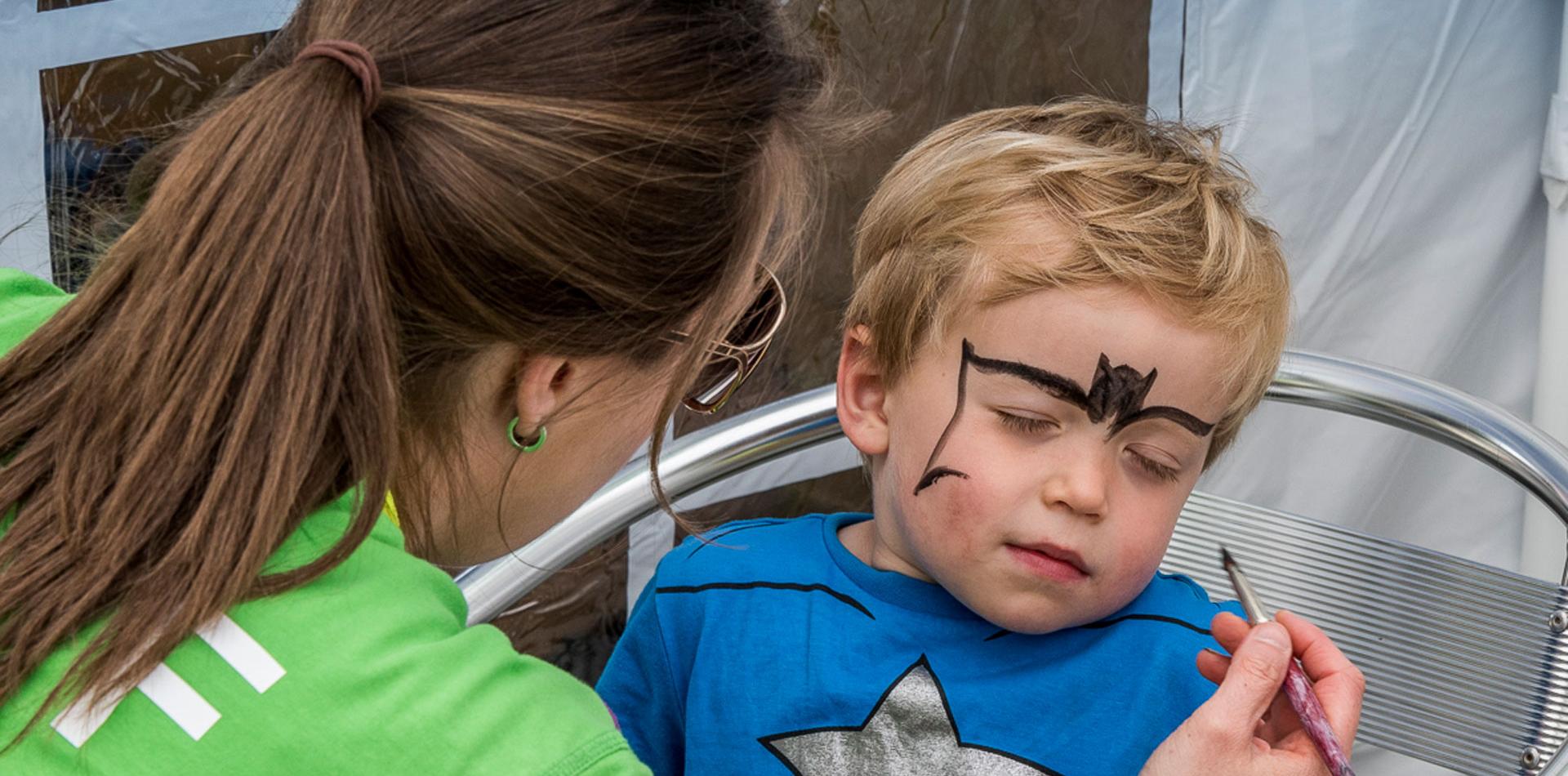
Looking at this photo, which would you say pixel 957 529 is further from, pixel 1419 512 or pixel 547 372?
pixel 1419 512

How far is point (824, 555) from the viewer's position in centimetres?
113

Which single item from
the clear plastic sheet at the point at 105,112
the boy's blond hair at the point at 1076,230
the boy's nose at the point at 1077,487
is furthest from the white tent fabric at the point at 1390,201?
the clear plastic sheet at the point at 105,112

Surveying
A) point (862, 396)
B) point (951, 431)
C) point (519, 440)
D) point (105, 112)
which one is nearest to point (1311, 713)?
point (951, 431)

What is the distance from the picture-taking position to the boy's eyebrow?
954mm

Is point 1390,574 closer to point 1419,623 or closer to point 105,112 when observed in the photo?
point 1419,623

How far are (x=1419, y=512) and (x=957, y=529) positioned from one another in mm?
1529

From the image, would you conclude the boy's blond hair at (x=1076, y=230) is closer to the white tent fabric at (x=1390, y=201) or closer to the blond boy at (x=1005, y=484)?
the blond boy at (x=1005, y=484)

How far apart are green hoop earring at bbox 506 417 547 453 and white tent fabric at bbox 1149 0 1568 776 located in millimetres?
1333

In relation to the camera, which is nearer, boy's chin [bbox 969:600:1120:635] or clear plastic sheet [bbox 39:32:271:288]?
boy's chin [bbox 969:600:1120:635]

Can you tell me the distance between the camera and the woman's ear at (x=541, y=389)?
0.81 meters

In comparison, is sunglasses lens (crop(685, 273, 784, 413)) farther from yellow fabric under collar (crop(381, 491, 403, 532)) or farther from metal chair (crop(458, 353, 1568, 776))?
metal chair (crop(458, 353, 1568, 776))

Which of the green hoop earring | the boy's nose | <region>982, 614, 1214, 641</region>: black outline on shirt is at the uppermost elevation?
the green hoop earring

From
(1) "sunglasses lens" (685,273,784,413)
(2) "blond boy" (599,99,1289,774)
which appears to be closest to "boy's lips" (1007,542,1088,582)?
(2) "blond boy" (599,99,1289,774)

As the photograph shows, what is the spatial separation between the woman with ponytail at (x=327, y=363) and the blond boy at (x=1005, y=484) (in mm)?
298
